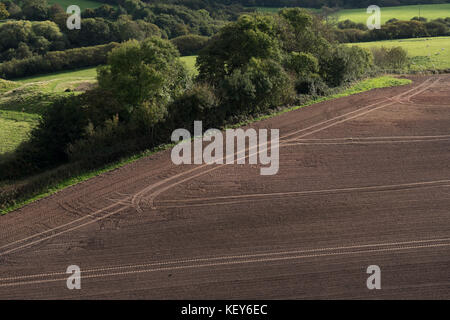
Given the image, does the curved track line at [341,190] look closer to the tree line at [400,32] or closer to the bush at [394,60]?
the bush at [394,60]

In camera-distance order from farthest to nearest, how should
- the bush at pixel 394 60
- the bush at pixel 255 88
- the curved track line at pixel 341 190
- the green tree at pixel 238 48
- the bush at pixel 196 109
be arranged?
the bush at pixel 394 60, the green tree at pixel 238 48, the bush at pixel 255 88, the bush at pixel 196 109, the curved track line at pixel 341 190

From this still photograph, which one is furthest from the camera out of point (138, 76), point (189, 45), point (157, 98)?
point (189, 45)

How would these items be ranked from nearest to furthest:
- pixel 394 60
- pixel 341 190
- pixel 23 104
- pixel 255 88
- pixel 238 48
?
pixel 341 190 < pixel 255 88 < pixel 238 48 < pixel 23 104 < pixel 394 60

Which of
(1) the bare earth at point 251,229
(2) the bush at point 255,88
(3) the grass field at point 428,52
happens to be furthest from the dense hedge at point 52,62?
(1) the bare earth at point 251,229

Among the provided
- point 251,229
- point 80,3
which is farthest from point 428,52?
point 80,3

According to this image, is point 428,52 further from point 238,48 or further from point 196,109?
point 196,109

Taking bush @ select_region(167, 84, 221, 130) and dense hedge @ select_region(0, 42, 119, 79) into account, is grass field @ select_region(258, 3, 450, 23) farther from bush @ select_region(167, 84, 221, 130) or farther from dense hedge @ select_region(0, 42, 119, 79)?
bush @ select_region(167, 84, 221, 130)

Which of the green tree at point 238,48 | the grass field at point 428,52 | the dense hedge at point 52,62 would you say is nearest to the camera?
the green tree at point 238,48
